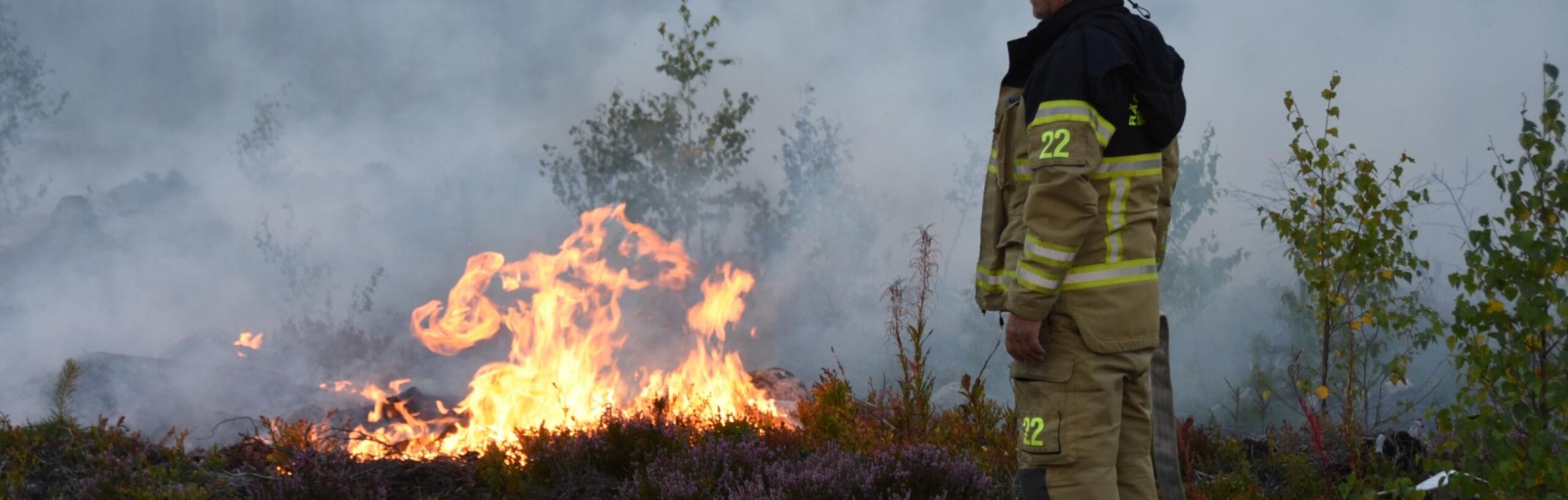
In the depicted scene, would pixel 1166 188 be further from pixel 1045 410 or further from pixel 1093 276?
pixel 1045 410

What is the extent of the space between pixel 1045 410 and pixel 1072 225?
510 millimetres

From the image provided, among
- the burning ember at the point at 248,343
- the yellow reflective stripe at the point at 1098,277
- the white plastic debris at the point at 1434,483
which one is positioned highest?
the burning ember at the point at 248,343

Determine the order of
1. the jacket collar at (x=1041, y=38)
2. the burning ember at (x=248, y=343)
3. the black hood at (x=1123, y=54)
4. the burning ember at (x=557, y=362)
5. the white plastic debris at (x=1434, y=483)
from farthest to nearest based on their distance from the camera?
the burning ember at (x=248, y=343), the burning ember at (x=557, y=362), the white plastic debris at (x=1434, y=483), the jacket collar at (x=1041, y=38), the black hood at (x=1123, y=54)

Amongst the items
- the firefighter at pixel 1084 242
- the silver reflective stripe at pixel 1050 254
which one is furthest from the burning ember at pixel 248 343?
the silver reflective stripe at pixel 1050 254

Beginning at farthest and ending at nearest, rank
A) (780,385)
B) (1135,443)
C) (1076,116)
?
(780,385) < (1135,443) < (1076,116)

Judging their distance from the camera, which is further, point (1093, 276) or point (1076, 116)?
point (1093, 276)

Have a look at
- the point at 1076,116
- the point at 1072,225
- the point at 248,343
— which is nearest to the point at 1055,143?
the point at 1076,116

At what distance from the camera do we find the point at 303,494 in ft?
13.5

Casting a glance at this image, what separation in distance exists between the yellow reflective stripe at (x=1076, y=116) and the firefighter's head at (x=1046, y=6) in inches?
16.1

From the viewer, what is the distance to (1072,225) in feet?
8.53

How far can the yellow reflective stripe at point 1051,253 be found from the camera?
2600mm

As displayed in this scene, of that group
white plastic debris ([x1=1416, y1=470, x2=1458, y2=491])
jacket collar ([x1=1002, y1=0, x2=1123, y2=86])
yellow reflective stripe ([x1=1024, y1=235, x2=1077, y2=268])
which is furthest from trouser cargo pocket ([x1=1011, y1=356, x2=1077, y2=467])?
white plastic debris ([x1=1416, y1=470, x2=1458, y2=491])

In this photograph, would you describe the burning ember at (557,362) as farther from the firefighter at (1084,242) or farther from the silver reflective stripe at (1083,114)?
the silver reflective stripe at (1083,114)

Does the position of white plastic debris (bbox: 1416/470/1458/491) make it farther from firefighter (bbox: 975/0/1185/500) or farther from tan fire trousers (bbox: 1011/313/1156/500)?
tan fire trousers (bbox: 1011/313/1156/500)
